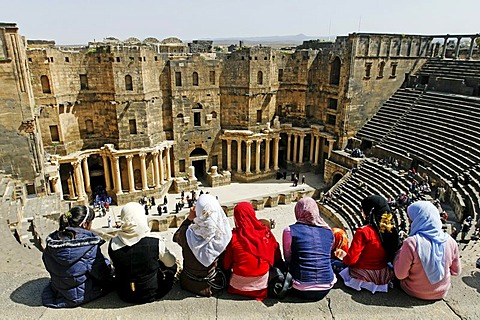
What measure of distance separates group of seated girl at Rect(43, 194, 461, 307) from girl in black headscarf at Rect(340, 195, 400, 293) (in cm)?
1

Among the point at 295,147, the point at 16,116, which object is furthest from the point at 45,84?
the point at 295,147

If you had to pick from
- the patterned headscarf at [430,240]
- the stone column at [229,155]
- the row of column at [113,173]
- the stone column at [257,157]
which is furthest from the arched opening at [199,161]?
the patterned headscarf at [430,240]

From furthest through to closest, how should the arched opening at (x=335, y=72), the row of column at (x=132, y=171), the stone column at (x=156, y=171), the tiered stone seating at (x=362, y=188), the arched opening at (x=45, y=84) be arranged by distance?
1. the arched opening at (x=335, y=72)
2. the stone column at (x=156, y=171)
3. the row of column at (x=132, y=171)
4. the arched opening at (x=45, y=84)
5. the tiered stone seating at (x=362, y=188)

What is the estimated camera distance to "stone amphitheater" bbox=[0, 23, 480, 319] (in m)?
17.0

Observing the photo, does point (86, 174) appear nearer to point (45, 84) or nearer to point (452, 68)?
point (45, 84)

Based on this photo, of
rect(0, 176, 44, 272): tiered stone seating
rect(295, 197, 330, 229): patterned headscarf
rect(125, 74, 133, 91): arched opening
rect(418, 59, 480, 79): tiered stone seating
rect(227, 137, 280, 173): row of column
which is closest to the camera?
rect(295, 197, 330, 229): patterned headscarf

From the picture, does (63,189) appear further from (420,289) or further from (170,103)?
(420,289)

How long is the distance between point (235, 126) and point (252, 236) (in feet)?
72.4

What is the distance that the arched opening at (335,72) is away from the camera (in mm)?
25000

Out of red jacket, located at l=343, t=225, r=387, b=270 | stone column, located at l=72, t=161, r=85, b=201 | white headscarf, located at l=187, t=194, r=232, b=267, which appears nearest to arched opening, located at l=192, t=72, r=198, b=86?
stone column, located at l=72, t=161, r=85, b=201

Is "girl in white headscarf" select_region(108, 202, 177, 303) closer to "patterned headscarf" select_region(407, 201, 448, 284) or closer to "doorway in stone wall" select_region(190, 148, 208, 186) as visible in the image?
"patterned headscarf" select_region(407, 201, 448, 284)

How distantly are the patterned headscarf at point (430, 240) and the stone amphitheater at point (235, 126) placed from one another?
9164mm

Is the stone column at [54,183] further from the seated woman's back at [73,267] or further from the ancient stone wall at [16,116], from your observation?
the seated woman's back at [73,267]

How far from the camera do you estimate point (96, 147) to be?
22.7 metres
